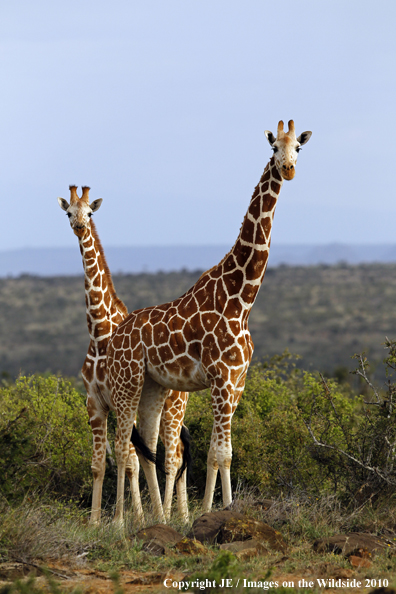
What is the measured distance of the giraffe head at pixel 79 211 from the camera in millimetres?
8422

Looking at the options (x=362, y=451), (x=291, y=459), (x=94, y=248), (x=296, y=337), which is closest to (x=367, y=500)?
(x=362, y=451)

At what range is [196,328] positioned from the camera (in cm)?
754

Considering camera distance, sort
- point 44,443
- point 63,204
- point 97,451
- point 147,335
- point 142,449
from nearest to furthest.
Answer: point 147,335, point 142,449, point 97,451, point 63,204, point 44,443

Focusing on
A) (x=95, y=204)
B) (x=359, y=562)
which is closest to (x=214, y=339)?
(x=95, y=204)

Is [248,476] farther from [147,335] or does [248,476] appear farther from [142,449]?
[147,335]

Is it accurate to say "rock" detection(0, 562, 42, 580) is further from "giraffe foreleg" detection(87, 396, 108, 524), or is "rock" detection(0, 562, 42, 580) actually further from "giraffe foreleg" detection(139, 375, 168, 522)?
"giraffe foreleg" detection(139, 375, 168, 522)

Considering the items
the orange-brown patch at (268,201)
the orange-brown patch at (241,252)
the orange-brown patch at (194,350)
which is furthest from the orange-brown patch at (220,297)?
the orange-brown patch at (268,201)

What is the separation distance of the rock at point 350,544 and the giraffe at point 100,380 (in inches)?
80.5

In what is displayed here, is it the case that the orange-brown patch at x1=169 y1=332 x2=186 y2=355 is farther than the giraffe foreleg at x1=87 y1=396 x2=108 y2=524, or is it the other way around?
the giraffe foreleg at x1=87 y1=396 x2=108 y2=524

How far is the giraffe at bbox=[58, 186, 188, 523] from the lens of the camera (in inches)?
324

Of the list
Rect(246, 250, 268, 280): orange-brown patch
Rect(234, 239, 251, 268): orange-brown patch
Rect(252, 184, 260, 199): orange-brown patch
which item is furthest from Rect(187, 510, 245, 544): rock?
Rect(252, 184, 260, 199): orange-brown patch

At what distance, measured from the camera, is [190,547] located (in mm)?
6266

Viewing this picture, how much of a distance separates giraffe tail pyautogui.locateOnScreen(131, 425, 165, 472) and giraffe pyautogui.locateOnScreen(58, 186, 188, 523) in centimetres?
11

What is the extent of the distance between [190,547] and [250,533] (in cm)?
58
